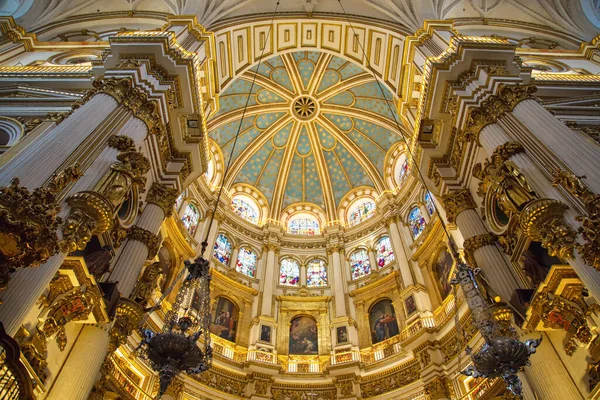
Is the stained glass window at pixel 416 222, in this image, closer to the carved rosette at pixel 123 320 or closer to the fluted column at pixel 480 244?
the fluted column at pixel 480 244

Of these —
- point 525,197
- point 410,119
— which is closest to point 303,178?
point 410,119

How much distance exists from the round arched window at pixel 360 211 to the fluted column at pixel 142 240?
50.9ft

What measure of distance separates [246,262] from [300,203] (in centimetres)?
701

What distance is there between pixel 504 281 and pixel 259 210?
738 inches

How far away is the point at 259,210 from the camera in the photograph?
26453 mm

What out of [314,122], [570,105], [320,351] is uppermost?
[314,122]

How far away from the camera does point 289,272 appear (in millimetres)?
22516

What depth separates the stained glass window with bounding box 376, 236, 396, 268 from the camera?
68.9 ft

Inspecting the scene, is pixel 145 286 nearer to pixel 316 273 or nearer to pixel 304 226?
pixel 316 273

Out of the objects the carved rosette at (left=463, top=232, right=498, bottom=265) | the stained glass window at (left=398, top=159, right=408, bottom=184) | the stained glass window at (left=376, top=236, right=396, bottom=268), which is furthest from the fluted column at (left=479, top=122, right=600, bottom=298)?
A: the stained glass window at (left=398, top=159, right=408, bottom=184)

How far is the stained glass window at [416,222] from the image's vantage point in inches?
798

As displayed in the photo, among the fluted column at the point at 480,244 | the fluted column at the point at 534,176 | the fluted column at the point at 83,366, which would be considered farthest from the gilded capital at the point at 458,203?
the fluted column at the point at 83,366

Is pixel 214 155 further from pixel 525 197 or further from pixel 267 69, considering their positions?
pixel 525 197

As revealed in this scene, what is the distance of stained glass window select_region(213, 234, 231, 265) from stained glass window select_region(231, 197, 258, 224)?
9.39 ft
